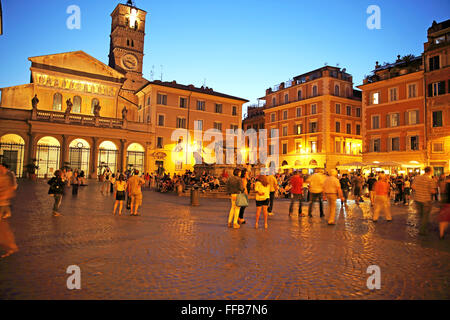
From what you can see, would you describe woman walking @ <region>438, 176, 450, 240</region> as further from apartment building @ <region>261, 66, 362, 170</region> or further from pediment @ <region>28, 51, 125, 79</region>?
pediment @ <region>28, 51, 125, 79</region>

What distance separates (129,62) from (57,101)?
82.4 ft

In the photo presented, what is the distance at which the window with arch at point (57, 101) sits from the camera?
121 ft

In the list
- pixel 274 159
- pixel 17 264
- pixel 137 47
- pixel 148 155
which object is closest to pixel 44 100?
pixel 148 155

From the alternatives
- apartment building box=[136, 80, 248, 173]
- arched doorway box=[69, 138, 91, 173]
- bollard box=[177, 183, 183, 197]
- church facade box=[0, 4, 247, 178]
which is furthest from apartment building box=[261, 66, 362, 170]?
bollard box=[177, 183, 183, 197]

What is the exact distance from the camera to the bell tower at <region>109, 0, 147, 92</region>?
192 ft

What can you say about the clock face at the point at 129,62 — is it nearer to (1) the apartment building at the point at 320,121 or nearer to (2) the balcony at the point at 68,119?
(2) the balcony at the point at 68,119

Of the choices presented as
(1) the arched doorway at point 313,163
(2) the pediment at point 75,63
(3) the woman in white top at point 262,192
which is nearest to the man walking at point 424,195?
(3) the woman in white top at point 262,192

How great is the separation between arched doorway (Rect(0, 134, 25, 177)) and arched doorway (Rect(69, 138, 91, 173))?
4.49m

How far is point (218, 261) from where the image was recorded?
5016 millimetres

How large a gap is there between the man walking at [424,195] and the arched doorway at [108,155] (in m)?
32.1

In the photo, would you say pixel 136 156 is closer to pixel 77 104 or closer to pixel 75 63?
pixel 77 104
